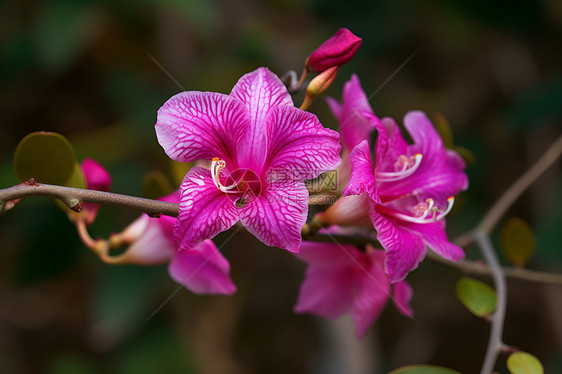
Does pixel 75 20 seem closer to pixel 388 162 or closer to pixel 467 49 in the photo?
pixel 388 162

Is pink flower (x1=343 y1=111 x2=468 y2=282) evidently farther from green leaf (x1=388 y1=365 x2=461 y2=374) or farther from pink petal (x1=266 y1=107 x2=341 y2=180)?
green leaf (x1=388 y1=365 x2=461 y2=374)

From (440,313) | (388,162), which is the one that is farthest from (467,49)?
(388,162)

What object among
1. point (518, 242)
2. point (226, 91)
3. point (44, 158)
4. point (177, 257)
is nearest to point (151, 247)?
point (177, 257)

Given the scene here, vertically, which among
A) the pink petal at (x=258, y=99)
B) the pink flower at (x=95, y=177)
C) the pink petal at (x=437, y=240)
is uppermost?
the pink petal at (x=258, y=99)

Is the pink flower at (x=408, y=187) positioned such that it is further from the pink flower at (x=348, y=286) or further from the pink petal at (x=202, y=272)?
the pink petal at (x=202, y=272)

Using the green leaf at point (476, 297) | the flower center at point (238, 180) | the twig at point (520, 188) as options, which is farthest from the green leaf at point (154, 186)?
the twig at point (520, 188)

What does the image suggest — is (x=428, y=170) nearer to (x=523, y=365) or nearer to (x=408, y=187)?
(x=408, y=187)

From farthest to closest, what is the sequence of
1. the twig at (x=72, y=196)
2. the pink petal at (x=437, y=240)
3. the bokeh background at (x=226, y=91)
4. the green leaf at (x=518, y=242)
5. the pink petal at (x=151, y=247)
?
the bokeh background at (x=226, y=91) → the green leaf at (x=518, y=242) → the pink petal at (x=151, y=247) → the pink petal at (x=437, y=240) → the twig at (x=72, y=196)
